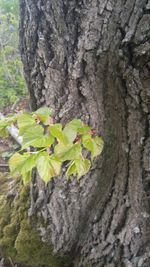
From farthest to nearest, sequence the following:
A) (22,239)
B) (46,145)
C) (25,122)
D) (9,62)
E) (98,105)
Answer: (9,62) < (22,239) < (98,105) < (25,122) < (46,145)

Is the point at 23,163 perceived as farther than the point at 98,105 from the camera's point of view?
No

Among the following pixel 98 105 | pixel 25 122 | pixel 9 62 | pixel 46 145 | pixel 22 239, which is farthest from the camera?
pixel 9 62

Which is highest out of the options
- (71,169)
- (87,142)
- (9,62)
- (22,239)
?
(87,142)

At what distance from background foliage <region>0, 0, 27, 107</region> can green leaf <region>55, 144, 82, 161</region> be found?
391 centimetres

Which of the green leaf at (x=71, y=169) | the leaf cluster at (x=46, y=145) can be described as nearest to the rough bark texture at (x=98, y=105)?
the leaf cluster at (x=46, y=145)

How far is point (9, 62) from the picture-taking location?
6.08 metres

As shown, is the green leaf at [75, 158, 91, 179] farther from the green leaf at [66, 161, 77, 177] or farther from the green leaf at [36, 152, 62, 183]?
the green leaf at [36, 152, 62, 183]

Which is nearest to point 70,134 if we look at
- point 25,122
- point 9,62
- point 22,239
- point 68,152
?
point 68,152

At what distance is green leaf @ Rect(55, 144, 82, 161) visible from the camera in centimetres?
116

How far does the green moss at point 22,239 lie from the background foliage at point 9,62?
3007 millimetres

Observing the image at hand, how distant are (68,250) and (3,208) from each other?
60 cm

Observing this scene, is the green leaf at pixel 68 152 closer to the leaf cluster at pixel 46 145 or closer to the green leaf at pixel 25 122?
the leaf cluster at pixel 46 145

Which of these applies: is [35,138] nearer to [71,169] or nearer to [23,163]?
[23,163]

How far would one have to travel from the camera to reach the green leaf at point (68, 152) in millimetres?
1164
